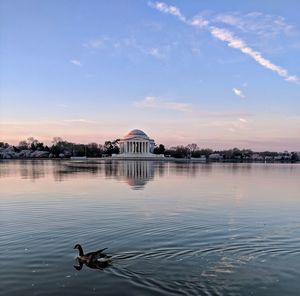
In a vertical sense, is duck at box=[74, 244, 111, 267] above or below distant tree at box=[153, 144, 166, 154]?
below

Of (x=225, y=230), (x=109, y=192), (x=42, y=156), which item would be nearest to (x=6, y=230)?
(x=225, y=230)

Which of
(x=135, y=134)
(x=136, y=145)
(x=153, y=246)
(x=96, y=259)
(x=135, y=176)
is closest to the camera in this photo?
(x=96, y=259)

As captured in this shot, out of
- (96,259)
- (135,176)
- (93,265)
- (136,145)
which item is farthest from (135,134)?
(93,265)

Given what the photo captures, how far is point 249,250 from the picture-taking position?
39.6 feet

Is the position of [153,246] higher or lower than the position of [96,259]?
lower

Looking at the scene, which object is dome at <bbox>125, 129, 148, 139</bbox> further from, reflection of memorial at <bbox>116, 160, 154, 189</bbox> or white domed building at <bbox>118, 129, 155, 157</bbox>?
reflection of memorial at <bbox>116, 160, 154, 189</bbox>

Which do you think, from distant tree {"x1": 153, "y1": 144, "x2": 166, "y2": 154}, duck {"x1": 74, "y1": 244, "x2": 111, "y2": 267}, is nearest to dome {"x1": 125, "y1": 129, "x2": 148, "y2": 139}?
distant tree {"x1": 153, "y1": 144, "x2": 166, "y2": 154}

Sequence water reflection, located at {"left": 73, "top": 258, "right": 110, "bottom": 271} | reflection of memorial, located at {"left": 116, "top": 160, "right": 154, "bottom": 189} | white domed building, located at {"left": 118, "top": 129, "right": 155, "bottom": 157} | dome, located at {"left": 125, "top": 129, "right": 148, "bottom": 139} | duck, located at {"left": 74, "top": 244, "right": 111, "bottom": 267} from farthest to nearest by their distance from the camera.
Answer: dome, located at {"left": 125, "top": 129, "right": 148, "bottom": 139}, white domed building, located at {"left": 118, "top": 129, "right": 155, "bottom": 157}, reflection of memorial, located at {"left": 116, "top": 160, "right": 154, "bottom": 189}, duck, located at {"left": 74, "top": 244, "right": 111, "bottom": 267}, water reflection, located at {"left": 73, "top": 258, "right": 110, "bottom": 271}

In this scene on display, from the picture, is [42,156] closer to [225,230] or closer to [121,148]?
[121,148]

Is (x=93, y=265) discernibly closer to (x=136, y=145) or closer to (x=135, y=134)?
(x=136, y=145)

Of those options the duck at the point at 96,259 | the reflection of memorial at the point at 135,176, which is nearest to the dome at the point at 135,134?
the reflection of memorial at the point at 135,176

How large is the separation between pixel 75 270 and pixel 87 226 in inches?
231

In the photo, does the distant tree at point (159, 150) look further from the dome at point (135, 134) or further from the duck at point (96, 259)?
the duck at point (96, 259)

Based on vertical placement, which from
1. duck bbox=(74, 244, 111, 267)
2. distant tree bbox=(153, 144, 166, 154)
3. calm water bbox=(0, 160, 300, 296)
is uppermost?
distant tree bbox=(153, 144, 166, 154)
